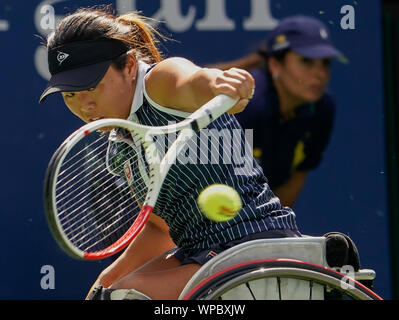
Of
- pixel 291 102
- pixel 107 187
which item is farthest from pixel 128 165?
pixel 291 102

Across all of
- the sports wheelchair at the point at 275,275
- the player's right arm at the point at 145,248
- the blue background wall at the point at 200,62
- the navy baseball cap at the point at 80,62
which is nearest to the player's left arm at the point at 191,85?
the navy baseball cap at the point at 80,62

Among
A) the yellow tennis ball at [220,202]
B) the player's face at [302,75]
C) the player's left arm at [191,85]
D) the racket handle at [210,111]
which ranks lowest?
the yellow tennis ball at [220,202]

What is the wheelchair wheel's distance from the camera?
223 centimetres

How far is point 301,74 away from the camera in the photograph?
3.47 metres

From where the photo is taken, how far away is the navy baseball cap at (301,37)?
344 cm

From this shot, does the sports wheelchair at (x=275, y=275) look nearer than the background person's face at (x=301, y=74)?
Yes

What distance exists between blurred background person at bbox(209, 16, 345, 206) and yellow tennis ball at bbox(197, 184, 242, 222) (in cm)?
111

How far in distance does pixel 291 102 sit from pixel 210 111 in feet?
4.14

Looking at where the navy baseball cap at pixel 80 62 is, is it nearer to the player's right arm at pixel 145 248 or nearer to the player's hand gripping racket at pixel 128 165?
the player's hand gripping racket at pixel 128 165

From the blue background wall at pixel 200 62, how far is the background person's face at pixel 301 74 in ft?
0.17

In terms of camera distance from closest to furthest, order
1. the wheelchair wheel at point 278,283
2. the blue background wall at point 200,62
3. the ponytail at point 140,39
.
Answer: the wheelchair wheel at point 278,283 → the ponytail at point 140,39 → the blue background wall at point 200,62

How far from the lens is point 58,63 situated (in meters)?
2.45
